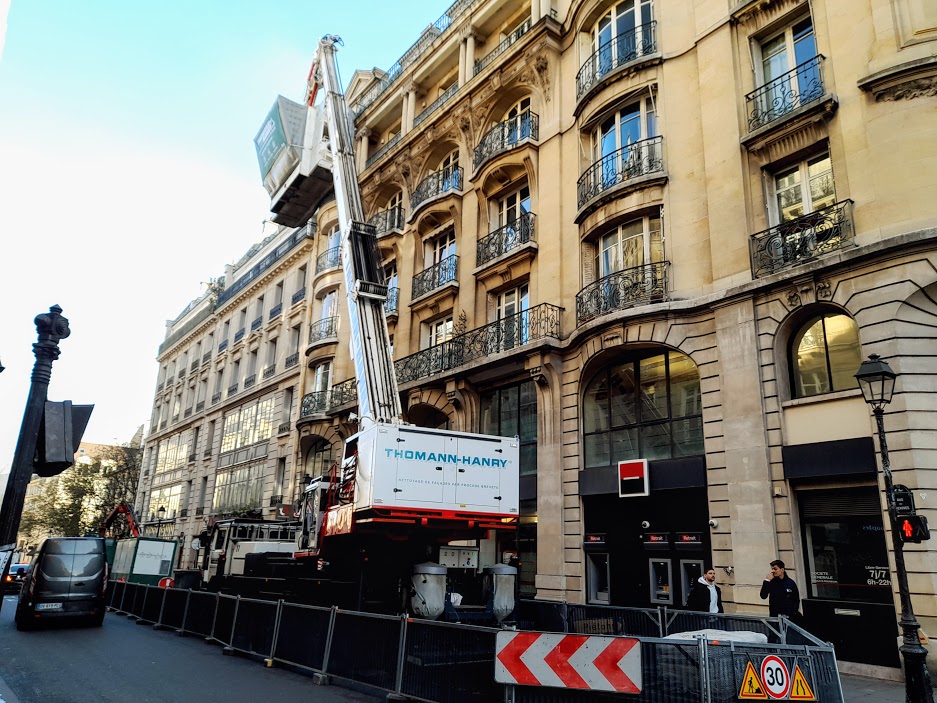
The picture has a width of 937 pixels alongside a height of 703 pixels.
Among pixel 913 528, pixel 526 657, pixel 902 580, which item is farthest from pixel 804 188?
pixel 526 657

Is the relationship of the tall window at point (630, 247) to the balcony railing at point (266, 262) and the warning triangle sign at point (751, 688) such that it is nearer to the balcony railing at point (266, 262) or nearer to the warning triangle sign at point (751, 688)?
the warning triangle sign at point (751, 688)

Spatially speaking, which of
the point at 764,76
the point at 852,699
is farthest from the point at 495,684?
the point at 764,76

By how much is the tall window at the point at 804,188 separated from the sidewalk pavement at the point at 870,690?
8739mm

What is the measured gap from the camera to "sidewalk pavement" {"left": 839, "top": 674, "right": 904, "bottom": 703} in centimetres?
973

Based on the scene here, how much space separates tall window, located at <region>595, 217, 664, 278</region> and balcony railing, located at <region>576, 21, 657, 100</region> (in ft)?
14.3

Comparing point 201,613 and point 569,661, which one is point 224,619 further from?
point 569,661

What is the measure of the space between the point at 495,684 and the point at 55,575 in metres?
12.7

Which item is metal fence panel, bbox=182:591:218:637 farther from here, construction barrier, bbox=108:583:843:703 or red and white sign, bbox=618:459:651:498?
red and white sign, bbox=618:459:651:498

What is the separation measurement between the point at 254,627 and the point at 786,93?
1538 centimetres

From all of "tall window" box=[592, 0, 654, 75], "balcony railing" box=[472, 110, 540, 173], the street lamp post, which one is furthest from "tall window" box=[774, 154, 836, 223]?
"balcony railing" box=[472, 110, 540, 173]

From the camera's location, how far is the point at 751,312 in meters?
14.5

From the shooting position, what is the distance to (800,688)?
22.5ft

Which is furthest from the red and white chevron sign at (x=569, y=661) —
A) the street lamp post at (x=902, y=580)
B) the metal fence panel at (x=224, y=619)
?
the metal fence panel at (x=224, y=619)

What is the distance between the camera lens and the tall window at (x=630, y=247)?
17.1m
